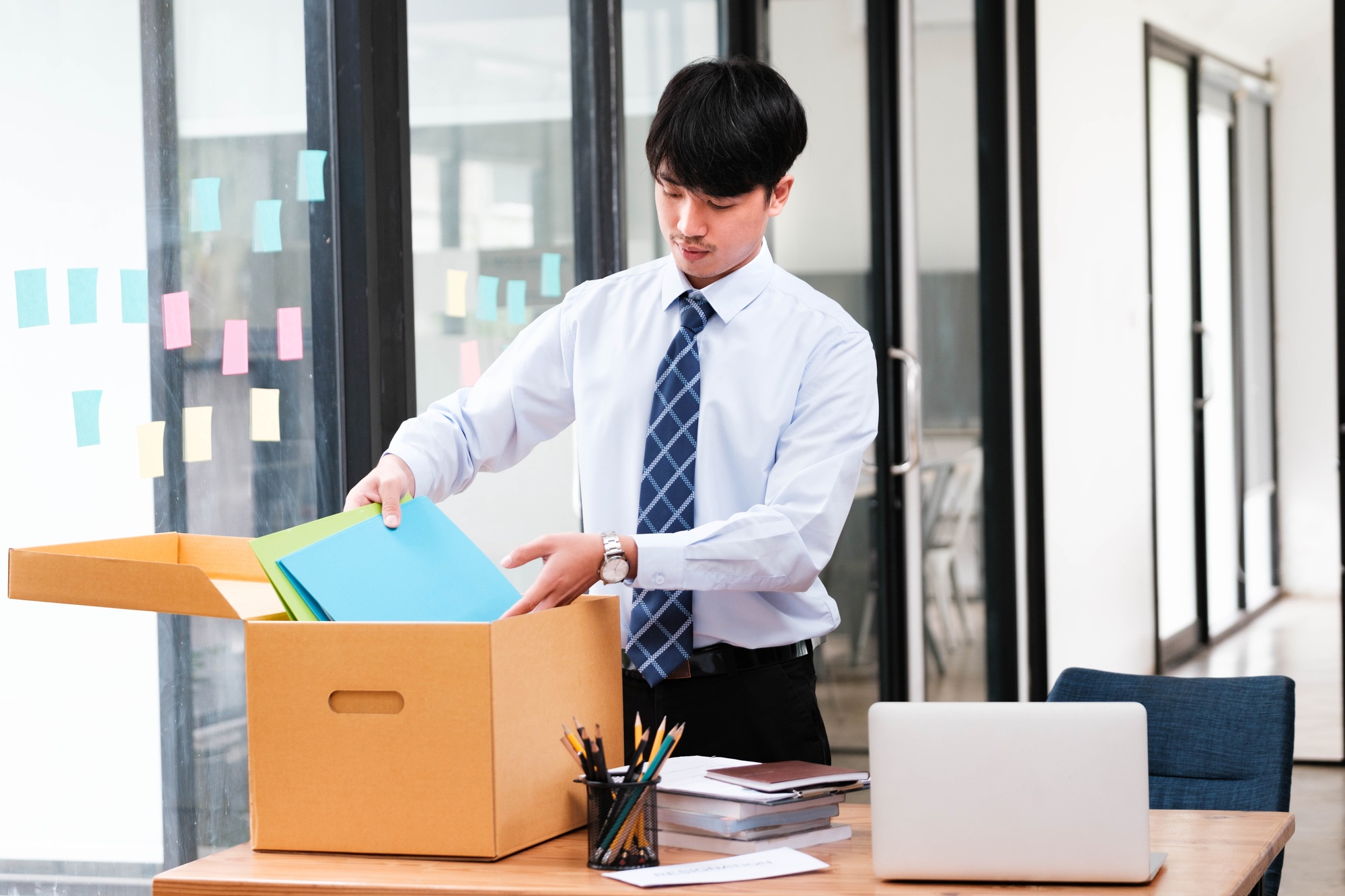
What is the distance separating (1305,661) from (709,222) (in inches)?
173

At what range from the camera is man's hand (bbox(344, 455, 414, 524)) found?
1.59 m

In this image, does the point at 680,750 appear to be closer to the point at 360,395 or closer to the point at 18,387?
the point at 360,395

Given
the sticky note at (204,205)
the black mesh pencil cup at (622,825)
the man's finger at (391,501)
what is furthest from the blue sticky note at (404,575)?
the sticky note at (204,205)

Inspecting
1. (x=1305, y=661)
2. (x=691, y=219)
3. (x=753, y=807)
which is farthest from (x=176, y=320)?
(x=1305, y=661)

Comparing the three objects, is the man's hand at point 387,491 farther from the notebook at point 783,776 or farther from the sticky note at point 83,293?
the sticky note at point 83,293

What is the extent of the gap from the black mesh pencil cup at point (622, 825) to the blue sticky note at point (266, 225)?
105 cm

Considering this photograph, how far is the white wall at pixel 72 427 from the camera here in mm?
1722

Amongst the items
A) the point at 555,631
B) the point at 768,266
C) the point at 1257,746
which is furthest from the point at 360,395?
the point at 1257,746

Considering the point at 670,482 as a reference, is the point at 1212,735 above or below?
below

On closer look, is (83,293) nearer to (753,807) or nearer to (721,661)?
(721,661)

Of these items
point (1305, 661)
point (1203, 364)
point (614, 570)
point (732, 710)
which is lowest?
point (1305, 661)

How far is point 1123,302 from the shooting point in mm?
5512

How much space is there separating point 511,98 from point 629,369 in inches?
42.0

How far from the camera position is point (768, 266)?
2.02 metres
